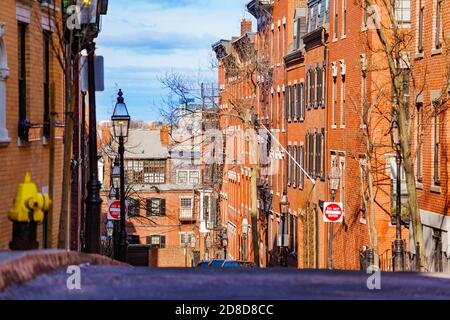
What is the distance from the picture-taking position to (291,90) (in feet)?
181

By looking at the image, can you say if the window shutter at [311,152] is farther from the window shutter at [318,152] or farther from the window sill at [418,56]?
the window sill at [418,56]

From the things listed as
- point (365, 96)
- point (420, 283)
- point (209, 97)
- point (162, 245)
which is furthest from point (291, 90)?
point (420, 283)

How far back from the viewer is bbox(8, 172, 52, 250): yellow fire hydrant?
41.0 feet

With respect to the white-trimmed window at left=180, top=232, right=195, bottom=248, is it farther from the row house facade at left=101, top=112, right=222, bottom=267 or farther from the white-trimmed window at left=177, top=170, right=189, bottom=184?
the white-trimmed window at left=177, top=170, right=189, bottom=184

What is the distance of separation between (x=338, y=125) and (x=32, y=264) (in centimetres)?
3357

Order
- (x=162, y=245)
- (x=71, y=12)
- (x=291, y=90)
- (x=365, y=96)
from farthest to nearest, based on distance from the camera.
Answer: (x=162, y=245) < (x=291, y=90) < (x=365, y=96) < (x=71, y=12)

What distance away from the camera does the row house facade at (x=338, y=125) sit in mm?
29594

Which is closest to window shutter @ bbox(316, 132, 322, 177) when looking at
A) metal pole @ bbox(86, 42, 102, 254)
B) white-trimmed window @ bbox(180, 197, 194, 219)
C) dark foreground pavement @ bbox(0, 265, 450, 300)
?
metal pole @ bbox(86, 42, 102, 254)

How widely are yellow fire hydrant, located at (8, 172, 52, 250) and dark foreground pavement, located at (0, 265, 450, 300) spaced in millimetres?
1568

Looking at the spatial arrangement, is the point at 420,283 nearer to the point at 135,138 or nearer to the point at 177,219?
the point at 177,219

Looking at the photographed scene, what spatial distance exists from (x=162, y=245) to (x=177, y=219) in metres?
2.67

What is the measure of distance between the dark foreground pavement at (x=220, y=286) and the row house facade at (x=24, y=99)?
8.39 metres

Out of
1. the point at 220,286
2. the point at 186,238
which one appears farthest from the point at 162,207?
the point at 220,286

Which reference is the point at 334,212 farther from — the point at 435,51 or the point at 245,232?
the point at 245,232
